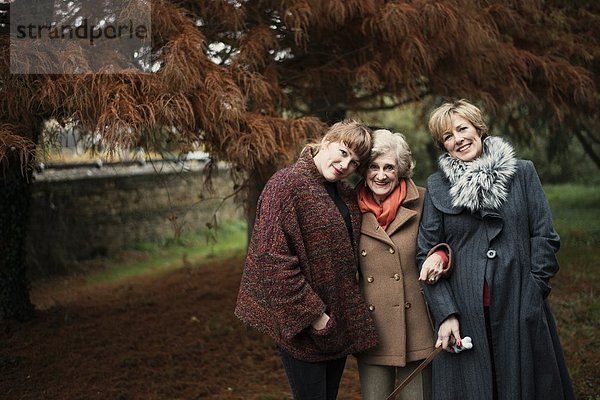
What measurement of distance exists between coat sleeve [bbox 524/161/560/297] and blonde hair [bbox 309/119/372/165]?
2.33ft

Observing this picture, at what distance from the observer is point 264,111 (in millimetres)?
4035

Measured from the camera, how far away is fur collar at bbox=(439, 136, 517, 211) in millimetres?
2660

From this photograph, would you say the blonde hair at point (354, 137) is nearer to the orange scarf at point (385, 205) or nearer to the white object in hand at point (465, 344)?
the orange scarf at point (385, 205)

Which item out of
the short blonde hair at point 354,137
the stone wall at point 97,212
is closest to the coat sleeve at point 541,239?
the short blonde hair at point 354,137

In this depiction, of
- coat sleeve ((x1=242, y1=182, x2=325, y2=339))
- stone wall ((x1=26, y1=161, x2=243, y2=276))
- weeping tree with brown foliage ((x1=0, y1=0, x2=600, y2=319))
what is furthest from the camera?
stone wall ((x1=26, y1=161, x2=243, y2=276))

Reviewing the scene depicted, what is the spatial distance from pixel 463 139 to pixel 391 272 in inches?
25.9

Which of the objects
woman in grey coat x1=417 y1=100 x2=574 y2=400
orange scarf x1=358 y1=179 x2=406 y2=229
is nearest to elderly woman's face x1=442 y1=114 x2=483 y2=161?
woman in grey coat x1=417 y1=100 x2=574 y2=400

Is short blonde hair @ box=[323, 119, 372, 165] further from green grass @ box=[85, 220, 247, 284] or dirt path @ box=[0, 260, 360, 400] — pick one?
green grass @ box=[85, 220, 247, 284]

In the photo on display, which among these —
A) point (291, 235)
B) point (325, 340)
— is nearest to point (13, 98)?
point (291, 235)

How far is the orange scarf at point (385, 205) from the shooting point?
9.37ft

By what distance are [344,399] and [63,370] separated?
197cm

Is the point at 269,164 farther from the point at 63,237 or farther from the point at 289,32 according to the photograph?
the point at 63,237

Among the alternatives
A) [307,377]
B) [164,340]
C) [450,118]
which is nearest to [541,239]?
[450,118]

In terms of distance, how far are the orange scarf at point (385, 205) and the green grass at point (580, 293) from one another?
83.7 inches
